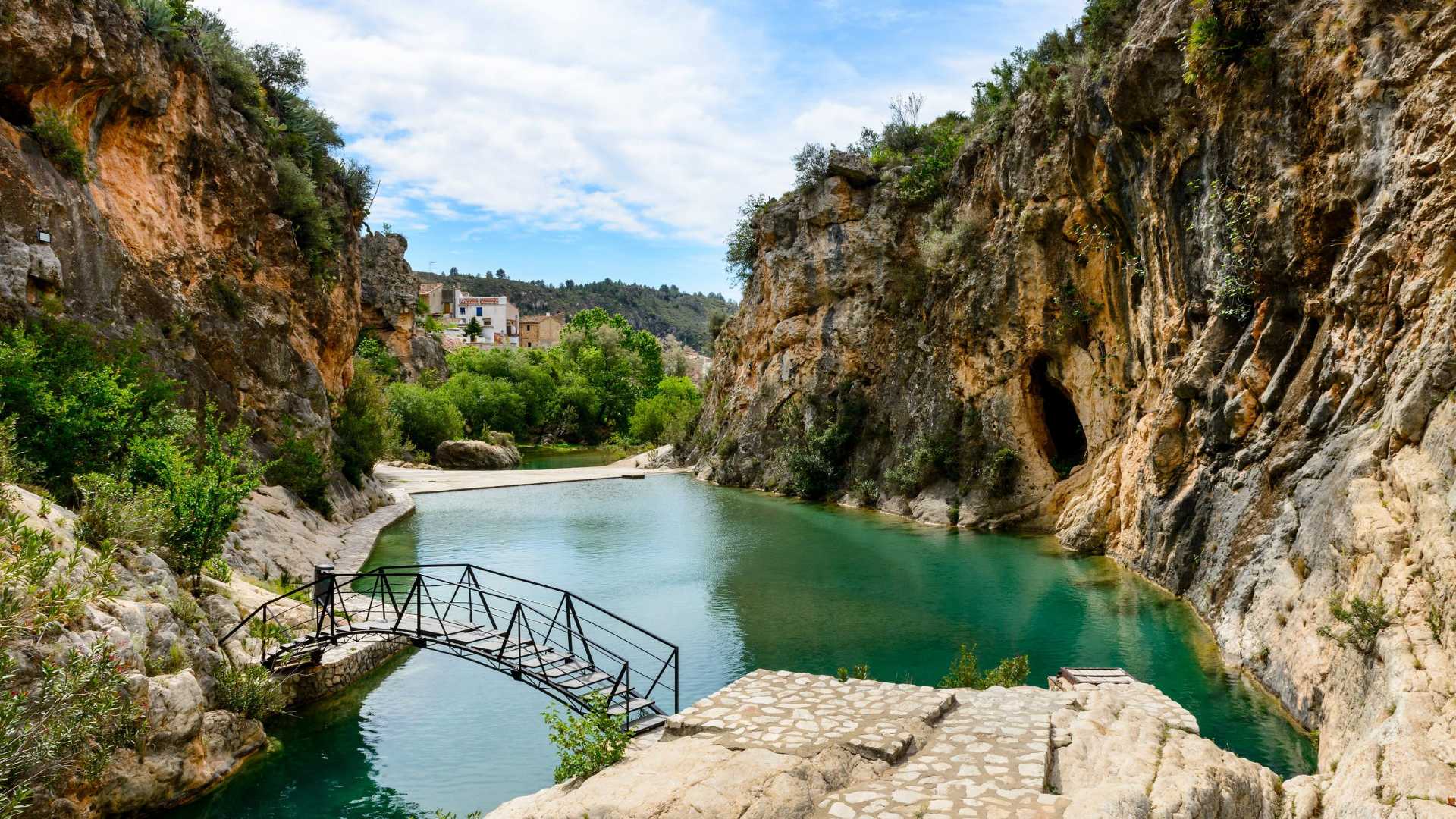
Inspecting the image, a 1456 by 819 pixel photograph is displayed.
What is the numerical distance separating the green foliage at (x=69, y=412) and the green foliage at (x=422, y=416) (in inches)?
1431

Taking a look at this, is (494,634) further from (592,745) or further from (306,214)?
(306,214)

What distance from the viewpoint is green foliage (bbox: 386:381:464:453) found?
168ft

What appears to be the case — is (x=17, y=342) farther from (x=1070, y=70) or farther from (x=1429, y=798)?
(x=1070, y=70)

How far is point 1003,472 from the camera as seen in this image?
27703 mm

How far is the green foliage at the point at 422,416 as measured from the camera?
51.1 m

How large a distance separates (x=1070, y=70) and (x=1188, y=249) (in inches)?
338

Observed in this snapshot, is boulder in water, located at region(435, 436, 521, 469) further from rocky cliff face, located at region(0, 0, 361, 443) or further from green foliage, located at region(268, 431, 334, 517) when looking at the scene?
green foliage, located at region(268, 431, 334, 517)

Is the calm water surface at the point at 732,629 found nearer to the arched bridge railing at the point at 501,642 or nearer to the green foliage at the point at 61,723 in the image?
the arched bridge railing at the point at 501,642

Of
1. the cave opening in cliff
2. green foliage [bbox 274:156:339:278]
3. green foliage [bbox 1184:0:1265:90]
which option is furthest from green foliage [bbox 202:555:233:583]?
the cave opening in cliff

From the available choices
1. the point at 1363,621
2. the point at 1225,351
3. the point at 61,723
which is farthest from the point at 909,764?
the point at 1225,351

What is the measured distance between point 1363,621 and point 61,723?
478 inches

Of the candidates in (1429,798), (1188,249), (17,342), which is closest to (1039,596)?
(1188,249)

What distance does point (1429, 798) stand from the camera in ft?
18.7

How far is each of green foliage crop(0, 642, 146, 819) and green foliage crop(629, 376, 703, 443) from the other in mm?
46578
